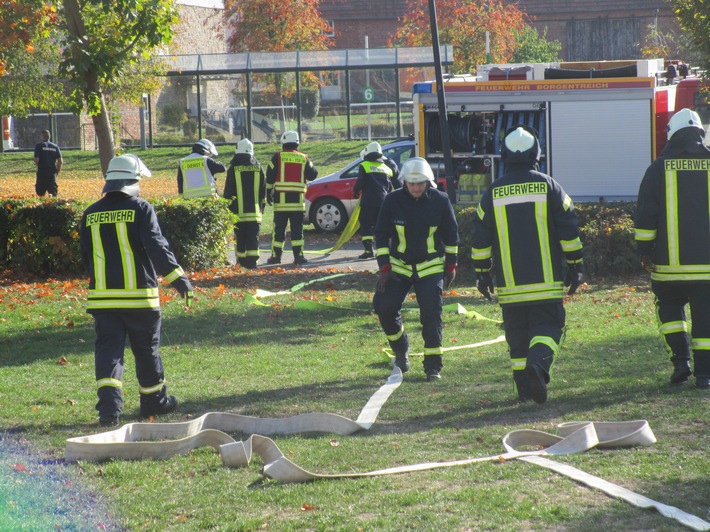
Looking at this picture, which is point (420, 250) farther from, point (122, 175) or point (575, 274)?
point (122, 175)

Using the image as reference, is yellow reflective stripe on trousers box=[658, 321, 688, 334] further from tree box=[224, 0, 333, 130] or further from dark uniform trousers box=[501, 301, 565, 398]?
tree box=[224, 0, 333, 130]

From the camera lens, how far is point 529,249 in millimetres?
6930

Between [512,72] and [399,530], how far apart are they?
14002 millimetres

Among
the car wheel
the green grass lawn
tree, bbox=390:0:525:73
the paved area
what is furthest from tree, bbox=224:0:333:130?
the green grass lawn

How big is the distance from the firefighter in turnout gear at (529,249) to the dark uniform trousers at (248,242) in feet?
25.6

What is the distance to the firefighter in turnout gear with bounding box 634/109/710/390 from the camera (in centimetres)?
711

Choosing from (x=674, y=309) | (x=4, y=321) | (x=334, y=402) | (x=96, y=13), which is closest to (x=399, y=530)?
(x=334, y=402)

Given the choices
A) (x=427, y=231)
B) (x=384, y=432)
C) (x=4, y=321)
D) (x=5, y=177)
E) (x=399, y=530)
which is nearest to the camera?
(x=399, y=530)

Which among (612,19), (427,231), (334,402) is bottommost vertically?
(334,402)

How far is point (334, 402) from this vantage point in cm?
732

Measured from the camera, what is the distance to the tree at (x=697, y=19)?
13.4 m

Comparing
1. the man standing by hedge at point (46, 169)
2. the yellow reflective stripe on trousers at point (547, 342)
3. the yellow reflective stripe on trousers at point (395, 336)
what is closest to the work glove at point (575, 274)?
the yellow reflective stripe on trousers at point (547, 342)

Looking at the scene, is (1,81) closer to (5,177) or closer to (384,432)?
(5,177)

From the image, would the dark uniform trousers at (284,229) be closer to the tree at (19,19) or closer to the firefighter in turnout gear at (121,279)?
the tree at (19,19)
